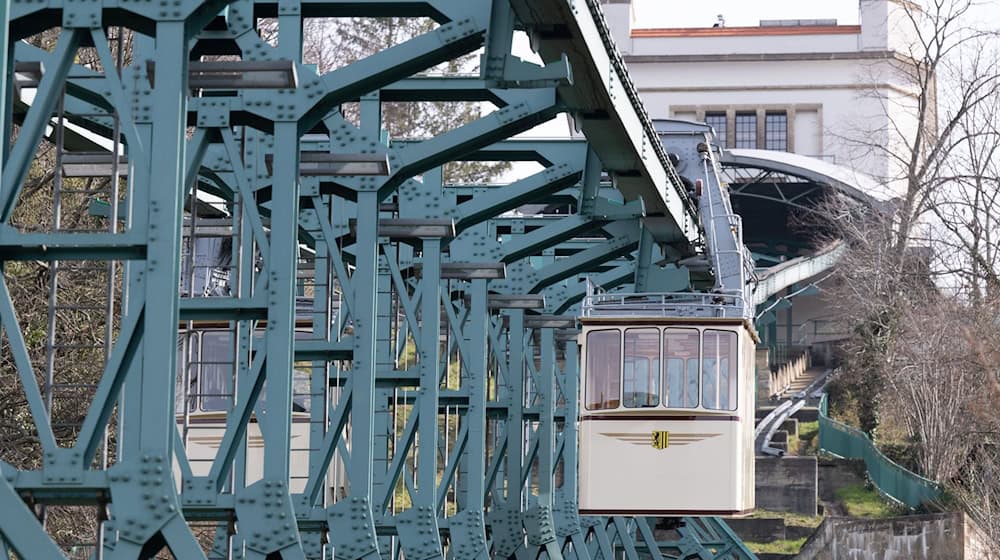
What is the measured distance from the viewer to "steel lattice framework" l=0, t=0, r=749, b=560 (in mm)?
11477

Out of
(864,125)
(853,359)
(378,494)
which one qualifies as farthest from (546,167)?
(864,125)

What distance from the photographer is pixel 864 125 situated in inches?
2660

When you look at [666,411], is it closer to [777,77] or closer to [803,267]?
[803,267]

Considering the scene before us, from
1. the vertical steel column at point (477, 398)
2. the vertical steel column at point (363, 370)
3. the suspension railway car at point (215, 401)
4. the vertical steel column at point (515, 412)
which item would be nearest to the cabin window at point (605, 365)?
the vertical steel column at point (477, 398)

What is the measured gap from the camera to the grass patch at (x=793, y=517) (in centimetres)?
3966

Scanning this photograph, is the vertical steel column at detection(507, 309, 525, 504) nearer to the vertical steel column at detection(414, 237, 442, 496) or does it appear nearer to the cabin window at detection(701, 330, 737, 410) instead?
the cabin window at detection(701, 330, 737, 410)

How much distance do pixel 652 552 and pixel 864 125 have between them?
38551 millimetres

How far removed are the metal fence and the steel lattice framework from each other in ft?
40.0

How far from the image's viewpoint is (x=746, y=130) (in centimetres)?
6912

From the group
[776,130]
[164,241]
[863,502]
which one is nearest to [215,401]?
[164,241]

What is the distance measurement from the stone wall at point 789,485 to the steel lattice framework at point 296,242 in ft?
46.8

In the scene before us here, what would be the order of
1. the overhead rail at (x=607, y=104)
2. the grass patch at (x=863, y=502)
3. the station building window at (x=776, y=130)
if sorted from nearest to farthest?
the overhead rail at (x=607, y=104) → the grass patch at (x=863, y=502) → the station building window at (x=776, y=130)

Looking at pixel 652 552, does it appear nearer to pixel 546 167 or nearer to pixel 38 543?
pixel 546 167

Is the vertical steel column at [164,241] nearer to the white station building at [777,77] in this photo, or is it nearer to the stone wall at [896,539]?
the stone wall at [896,539]
